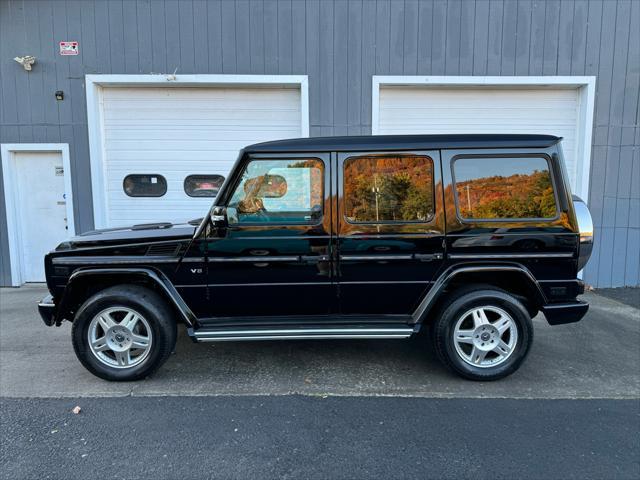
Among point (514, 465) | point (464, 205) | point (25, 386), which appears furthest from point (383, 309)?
point (25, 386)

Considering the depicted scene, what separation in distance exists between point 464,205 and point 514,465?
189 cm

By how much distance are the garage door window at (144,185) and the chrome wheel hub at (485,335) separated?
5.30m

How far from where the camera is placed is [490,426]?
289 cm

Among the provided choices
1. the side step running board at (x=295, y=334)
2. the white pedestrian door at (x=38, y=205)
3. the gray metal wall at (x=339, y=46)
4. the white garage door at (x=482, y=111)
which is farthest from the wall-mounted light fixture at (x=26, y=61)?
the side step running board at (x=295, y=334)

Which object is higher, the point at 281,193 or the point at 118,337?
the point at 281,193

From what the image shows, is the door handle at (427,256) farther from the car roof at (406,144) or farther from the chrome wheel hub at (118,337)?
the chrome wheel hub at (118,337)

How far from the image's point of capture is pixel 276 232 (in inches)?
134

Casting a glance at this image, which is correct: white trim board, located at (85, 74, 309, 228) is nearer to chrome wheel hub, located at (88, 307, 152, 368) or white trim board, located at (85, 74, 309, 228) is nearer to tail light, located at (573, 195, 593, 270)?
chrome wheel hub, located at (88, 307, 152, 368)

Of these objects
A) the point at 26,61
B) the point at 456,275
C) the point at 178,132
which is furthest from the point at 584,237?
the point at 26,61

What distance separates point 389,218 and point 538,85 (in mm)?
4818

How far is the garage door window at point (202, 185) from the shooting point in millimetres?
6859

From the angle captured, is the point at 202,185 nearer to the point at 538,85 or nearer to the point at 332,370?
the point at 332,370

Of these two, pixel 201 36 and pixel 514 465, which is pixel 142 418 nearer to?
pixel 514 465

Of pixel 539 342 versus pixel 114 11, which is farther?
pixel 114 11
